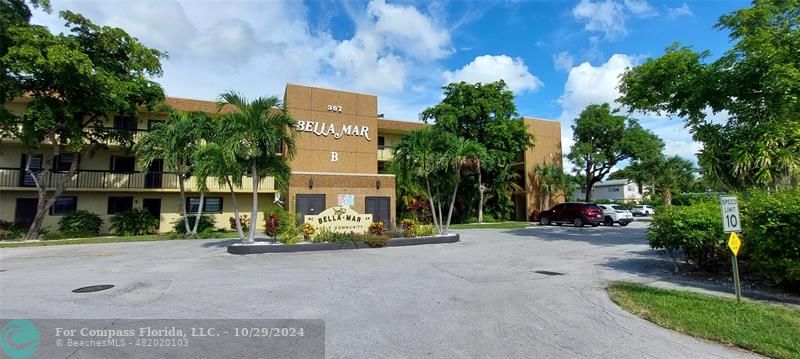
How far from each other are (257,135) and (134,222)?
1393 cm

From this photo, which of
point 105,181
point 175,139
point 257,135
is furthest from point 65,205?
point 257,135

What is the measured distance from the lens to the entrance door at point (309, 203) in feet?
65.7

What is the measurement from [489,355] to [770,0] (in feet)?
53.9

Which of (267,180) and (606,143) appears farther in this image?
(606,143)

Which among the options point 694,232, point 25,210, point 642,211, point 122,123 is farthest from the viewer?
point 642,211

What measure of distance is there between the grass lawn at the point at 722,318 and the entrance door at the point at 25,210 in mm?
28527

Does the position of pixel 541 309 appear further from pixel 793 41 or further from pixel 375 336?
pixel 793 41

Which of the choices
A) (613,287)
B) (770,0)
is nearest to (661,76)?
(770,0)

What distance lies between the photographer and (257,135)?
12945mm

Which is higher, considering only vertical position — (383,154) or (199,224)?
(383,154)

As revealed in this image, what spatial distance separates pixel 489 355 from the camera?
→ 432 cm

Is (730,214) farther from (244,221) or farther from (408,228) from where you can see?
(244,221)

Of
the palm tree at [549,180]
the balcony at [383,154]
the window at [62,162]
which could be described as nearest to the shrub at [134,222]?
the window at [62,162]

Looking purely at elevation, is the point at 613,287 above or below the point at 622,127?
below
